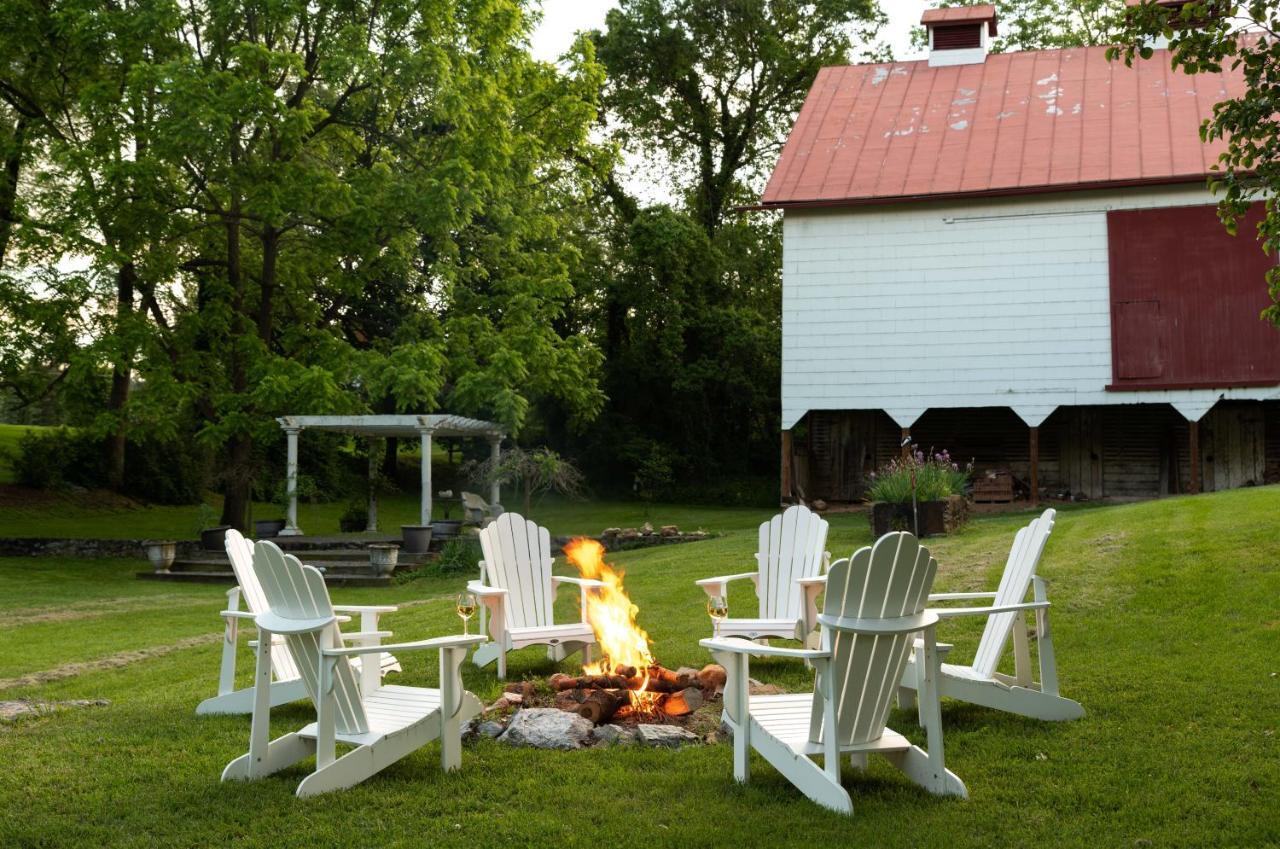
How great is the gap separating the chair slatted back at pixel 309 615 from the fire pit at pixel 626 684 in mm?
1200

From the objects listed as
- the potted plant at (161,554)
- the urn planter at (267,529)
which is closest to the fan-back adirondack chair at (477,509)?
the urn planter at (267,529)

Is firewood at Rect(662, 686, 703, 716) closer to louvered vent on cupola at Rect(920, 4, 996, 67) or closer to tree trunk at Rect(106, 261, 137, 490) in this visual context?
tree trunk at Rect(106, 261, 137, 490)

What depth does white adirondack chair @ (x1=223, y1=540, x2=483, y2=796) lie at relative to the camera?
4359 mm

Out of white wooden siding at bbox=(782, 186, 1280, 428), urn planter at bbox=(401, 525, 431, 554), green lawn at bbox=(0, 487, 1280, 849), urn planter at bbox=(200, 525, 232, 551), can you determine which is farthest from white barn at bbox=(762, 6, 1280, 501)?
green lawn at bbox=(0, 487, 1280, 849)

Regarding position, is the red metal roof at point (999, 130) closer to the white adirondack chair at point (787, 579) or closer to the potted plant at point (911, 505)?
the potted plant at point (911, 505)

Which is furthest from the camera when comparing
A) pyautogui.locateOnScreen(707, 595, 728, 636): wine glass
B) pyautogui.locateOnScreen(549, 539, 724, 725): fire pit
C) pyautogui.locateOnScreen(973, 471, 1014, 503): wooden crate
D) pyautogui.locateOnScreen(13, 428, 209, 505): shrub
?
pyautogui.locateOnScreen(13, 428, 209, 505): shrub

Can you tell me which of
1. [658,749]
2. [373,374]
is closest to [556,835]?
[658,749]

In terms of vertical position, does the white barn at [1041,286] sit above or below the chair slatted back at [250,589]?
above

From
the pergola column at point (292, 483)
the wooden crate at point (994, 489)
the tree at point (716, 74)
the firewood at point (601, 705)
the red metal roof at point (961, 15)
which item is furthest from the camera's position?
the tree at point (716, 74)

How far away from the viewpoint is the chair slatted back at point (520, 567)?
23.0 ft

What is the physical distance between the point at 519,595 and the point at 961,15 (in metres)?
17.6

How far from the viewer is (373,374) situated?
16.7 meters

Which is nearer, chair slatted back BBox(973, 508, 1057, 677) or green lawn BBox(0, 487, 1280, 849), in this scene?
green lawn BBox(0, 487, 1280, 849)

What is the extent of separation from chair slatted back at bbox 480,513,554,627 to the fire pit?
26.5 inches
